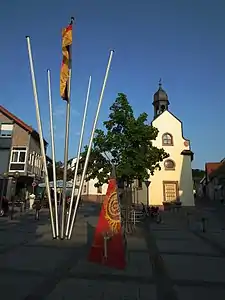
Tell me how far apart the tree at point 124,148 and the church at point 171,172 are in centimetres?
1794

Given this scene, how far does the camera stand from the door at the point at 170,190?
4246 centimetres

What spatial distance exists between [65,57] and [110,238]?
7.95 metres

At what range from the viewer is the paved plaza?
550 centimetres

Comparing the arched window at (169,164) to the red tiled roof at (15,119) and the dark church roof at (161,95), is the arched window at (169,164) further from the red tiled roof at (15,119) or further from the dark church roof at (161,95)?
the red tiled roof at (15,119)

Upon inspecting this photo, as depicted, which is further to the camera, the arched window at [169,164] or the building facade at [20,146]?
the arched window at [169,164]

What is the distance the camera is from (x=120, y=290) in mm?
5660

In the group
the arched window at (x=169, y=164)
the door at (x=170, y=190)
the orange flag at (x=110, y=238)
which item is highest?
the arched window at (x=169, y=164)

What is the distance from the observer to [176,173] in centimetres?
4297

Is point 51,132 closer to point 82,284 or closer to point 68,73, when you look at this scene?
point 68,73

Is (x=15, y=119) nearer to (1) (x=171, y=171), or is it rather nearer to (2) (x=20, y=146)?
(2) (x=20, y=146)

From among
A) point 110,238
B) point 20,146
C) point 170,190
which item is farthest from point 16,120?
point 110,238

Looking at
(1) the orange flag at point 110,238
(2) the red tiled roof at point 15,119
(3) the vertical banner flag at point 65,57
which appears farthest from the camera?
(2) the red tiled roof at point 15,119

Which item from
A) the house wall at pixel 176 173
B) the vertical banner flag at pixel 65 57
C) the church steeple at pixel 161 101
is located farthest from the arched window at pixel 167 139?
the vertical banner flag at pixel 65 57

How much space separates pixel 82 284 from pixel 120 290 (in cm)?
84
